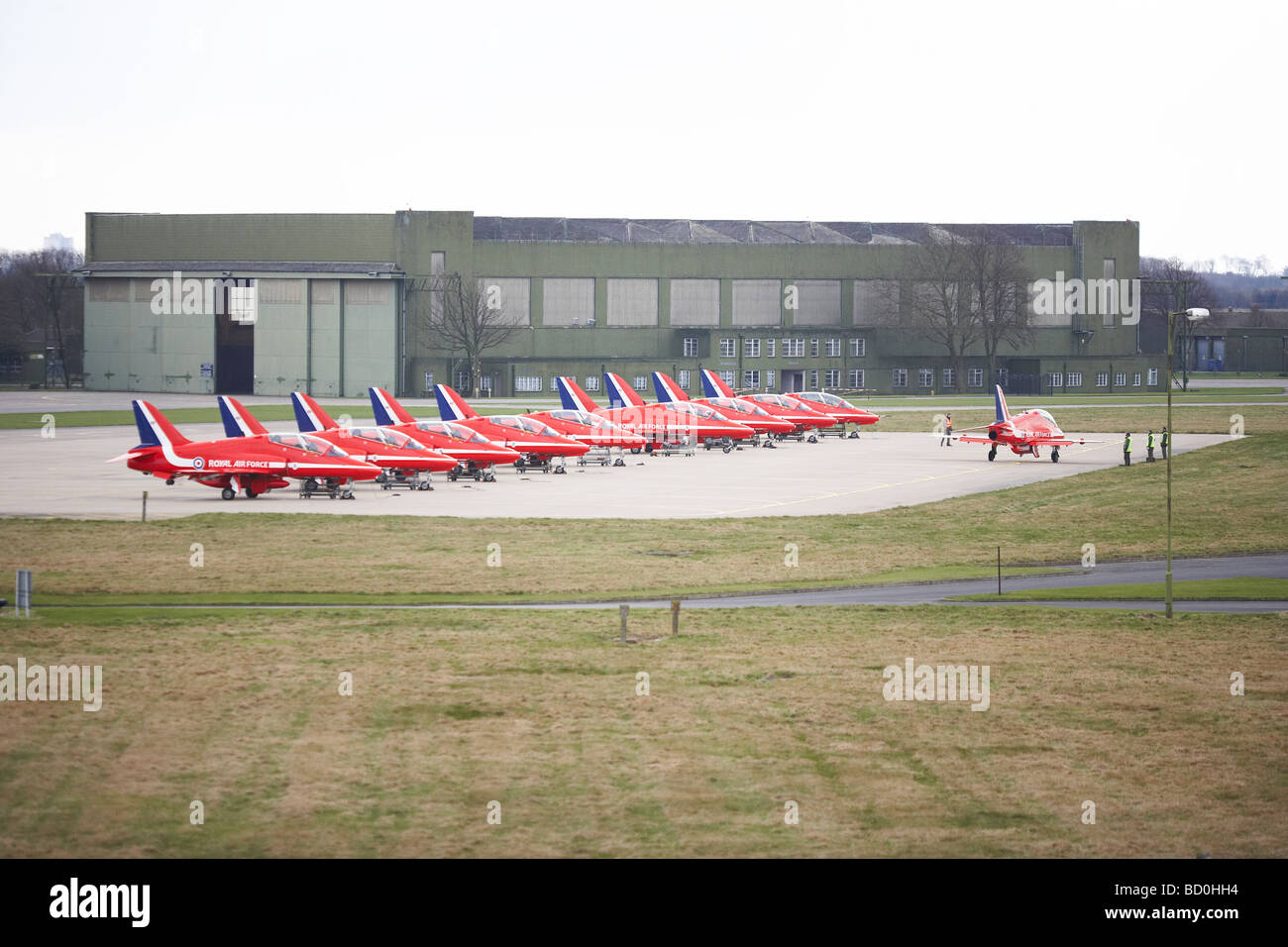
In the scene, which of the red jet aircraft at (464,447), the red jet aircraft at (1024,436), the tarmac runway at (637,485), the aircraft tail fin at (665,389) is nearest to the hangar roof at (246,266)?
the aircraft tail fin at (665,389)

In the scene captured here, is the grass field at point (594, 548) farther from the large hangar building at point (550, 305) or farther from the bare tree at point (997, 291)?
the bare tree at point (997, 291)

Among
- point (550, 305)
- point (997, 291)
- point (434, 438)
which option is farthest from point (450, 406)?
point (997, 291)

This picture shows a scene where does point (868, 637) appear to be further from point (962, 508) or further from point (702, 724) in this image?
point (962, 508)

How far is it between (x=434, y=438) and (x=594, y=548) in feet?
82.9

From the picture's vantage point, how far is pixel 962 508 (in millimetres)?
62812

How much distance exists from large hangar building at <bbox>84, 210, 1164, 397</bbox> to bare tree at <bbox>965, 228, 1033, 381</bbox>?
11.3 feet

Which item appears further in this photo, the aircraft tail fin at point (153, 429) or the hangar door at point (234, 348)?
the hangar door at point (234, 348)

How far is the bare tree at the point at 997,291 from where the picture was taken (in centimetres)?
16188

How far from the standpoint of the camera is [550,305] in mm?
156000

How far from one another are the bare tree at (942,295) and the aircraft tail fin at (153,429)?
4376 inches

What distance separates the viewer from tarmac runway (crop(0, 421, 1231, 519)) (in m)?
61.5

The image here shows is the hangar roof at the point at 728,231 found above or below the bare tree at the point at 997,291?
above

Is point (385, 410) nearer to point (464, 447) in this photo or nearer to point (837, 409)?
point (464, 447)
